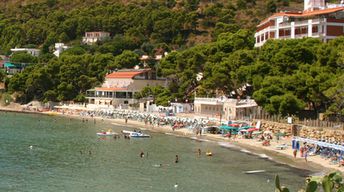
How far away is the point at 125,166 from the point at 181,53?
4469 centimetres

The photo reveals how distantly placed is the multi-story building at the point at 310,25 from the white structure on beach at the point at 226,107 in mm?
11474

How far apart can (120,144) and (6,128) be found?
2090 cm

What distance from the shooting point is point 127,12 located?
14175 cm

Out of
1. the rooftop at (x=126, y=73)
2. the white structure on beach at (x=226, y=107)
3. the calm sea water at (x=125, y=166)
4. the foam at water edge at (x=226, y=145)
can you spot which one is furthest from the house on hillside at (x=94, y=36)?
the foam at water edge at (x=226, y=145)

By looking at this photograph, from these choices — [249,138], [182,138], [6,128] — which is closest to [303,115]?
[249,138]

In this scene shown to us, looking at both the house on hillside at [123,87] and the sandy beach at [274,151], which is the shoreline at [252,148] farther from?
the house on hillside at [123,87]

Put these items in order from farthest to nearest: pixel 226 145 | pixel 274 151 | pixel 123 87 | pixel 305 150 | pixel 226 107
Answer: pixel 123 87 < pixel 226 107 < pixel 226 145 < pixel 274 151 < pixel 305 150

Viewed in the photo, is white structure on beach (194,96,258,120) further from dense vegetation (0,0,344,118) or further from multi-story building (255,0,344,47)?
multi-story building (255,0,344,47)

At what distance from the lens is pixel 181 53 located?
80.6m

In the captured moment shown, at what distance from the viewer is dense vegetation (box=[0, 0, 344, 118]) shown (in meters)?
50.1

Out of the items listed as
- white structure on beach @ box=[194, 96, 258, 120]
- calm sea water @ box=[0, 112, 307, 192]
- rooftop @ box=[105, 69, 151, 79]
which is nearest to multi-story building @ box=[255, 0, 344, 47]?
white structure on beach @ box=[194, 96, 258, 120]

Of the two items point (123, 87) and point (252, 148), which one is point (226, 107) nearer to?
point (252, 148)

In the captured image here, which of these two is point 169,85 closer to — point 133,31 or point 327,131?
point 327,131

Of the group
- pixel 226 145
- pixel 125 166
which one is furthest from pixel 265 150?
pixel 125 166
